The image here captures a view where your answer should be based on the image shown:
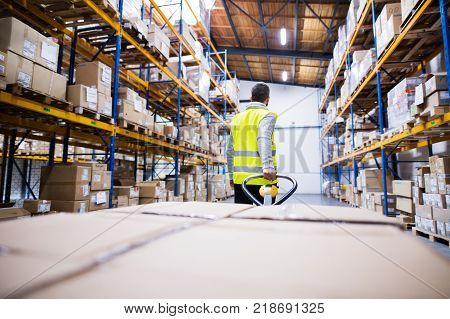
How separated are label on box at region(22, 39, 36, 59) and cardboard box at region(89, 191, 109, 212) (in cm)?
188

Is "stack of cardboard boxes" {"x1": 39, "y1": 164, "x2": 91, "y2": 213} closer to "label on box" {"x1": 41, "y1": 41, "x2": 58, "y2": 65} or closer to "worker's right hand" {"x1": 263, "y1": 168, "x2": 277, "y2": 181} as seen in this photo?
"label on box" {"x1": 41, "y1": 41, "x2": 58, "y2": 65}

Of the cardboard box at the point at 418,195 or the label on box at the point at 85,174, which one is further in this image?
the cardboard box at the point at 418,195

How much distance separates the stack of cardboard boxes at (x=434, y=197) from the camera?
3.37 meters

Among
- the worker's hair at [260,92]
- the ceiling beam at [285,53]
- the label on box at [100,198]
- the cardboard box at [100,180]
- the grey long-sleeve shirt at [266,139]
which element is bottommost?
the label on box at [100,198]

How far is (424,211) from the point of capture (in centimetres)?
386

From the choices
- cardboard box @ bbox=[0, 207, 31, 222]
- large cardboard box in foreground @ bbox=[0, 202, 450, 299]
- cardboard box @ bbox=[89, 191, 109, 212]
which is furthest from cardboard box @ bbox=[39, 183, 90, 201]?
large cardboard box in foreground @ bbox=[0, 202, 450, 299]

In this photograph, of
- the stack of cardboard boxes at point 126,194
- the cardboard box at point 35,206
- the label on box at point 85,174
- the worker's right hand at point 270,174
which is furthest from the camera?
the stack of cardboard boxes at point 126,194

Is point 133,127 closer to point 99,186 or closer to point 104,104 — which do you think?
point 104,104

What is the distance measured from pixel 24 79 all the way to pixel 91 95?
35.2 inches

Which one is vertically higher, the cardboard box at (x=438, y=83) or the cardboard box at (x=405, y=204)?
the cardboard box at (x=438, y=83)

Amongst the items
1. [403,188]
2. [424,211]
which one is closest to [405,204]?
[403,188]

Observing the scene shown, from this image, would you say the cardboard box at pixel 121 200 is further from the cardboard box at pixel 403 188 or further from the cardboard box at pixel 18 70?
the cardboard box at pixel 403 188

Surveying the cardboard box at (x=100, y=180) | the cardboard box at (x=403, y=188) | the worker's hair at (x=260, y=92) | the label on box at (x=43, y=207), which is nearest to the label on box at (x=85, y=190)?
the cardboard box at (x=100, y=180)

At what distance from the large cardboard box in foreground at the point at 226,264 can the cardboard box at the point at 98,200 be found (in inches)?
125
